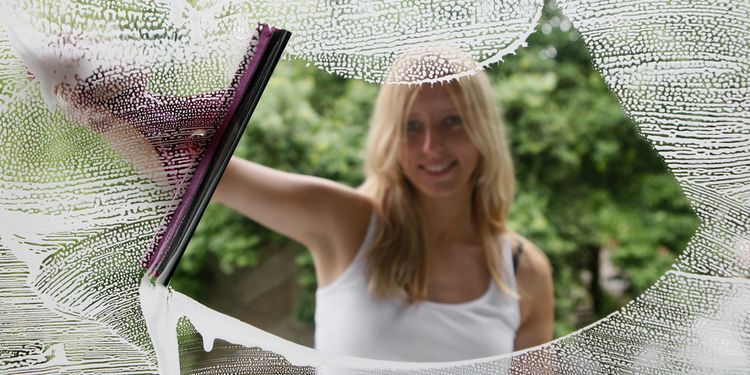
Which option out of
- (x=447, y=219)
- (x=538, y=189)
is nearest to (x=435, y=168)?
(x=447, y=219)

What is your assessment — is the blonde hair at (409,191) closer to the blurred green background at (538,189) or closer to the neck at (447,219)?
the neck at (447,219)

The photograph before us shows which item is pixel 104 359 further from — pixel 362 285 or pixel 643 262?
pixel 643 262

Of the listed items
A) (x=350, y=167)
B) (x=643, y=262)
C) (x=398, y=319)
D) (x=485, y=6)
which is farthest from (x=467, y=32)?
(x=643, y=262)

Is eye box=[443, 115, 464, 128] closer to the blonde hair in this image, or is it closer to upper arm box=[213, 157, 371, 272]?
the blonde hair

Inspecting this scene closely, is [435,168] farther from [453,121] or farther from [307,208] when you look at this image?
[307,208]

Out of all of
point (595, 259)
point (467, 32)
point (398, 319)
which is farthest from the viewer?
point (595, 259)

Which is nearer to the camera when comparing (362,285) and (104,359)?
(104,359)

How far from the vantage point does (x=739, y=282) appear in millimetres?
395

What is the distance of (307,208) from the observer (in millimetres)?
1014

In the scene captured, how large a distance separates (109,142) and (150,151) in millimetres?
24

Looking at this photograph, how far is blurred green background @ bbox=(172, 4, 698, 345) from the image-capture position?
2.79 metres

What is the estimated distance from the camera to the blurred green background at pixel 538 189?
9.16 ft

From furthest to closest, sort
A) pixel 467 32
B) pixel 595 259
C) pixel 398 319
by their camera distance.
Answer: pixel 595 259
pixel 398 319
pixel 467 32

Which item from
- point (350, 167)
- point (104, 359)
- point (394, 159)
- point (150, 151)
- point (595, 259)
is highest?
point (350, 167)
